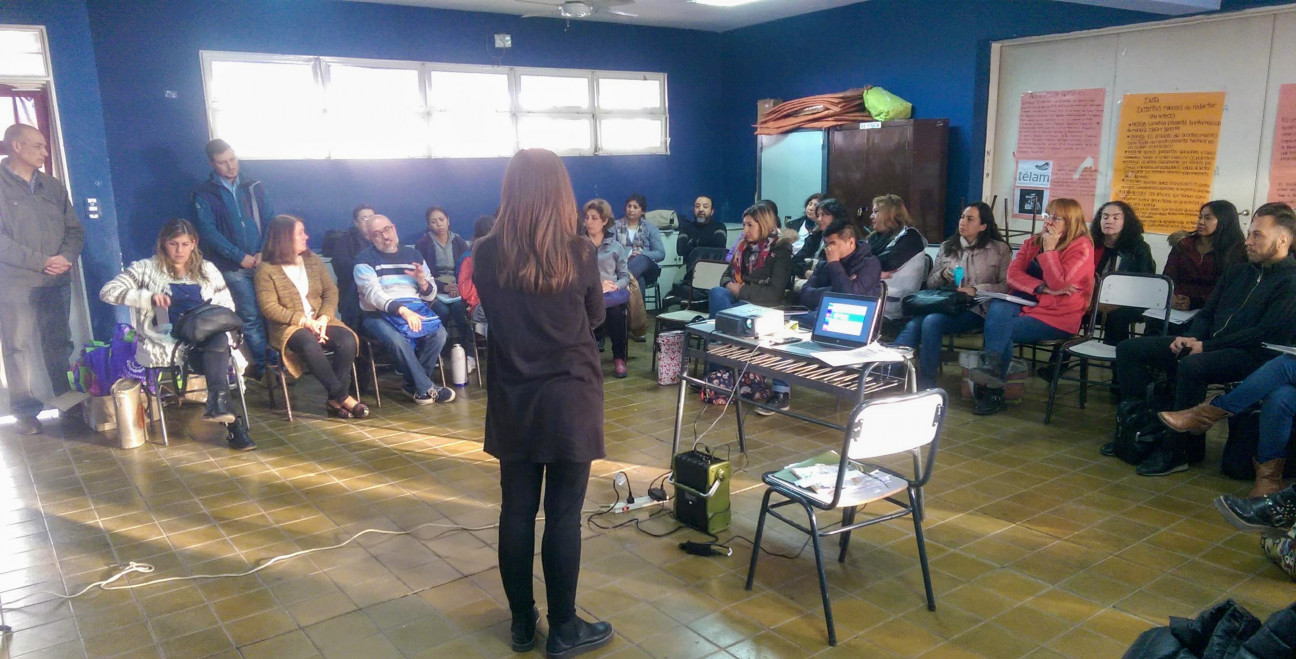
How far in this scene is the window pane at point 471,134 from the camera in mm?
8008

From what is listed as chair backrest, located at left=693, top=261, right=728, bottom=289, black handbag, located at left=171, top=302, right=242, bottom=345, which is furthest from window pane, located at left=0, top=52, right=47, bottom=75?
chair backrest, located at left=693, top=261, right=728, bottom=289

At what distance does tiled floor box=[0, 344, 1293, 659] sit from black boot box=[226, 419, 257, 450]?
0.23 feet

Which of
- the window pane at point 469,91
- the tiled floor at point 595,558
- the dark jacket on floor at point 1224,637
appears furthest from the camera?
the window pane at point 469,91

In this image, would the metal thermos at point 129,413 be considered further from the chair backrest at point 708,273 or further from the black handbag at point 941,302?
the black handbag at point 941,302

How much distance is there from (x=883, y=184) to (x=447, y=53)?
4.10 m

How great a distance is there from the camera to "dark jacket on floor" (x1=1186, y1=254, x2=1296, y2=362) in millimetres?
3975

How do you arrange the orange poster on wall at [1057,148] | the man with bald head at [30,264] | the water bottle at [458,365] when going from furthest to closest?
the orange poster on wall at [1057,148]
the water bottle at [458,365]
the man with bald head at [30,264]

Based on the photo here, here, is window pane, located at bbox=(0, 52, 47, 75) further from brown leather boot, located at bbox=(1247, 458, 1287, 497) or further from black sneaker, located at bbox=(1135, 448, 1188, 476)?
brown leather boot, located at bbox=(1247, 458, 1287, 497)

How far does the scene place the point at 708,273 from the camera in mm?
6336

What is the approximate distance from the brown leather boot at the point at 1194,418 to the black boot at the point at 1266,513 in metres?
0.61

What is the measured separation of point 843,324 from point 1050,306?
209 centimetres

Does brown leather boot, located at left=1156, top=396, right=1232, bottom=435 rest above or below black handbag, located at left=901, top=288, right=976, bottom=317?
below

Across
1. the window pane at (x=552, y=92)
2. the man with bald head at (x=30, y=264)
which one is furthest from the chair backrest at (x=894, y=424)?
the window pane at (x=552, y=92)

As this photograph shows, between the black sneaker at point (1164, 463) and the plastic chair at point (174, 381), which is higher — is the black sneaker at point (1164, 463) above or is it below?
below
